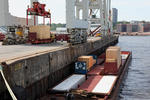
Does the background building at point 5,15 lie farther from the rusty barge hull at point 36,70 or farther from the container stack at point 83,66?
the container stack at point 83,66

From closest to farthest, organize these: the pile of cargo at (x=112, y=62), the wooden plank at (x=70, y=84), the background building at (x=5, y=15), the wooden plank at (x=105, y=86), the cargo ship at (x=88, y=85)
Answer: the cargo ship at (x=88, y=85), the wooden plank at (x=105, y=86), the wooden plank at (x=70, y=84), the pile of cargo at (x=112, y=62), the background building at (x=5, y=15)

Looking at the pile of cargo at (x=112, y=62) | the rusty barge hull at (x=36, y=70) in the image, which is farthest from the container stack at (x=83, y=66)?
the pile of cargo at (x=112, y=62)

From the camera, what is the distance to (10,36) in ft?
133

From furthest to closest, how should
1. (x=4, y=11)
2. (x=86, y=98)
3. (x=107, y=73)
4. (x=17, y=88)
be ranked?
(x=4, y=11) < (x=107, y=73) < (x=86, y=98) < (x=17, y=88)

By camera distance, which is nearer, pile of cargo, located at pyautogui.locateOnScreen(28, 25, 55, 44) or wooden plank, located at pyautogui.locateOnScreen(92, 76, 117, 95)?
wooden plank, located at pyautogui.locateOnScreen(92, 76, 117, 95)

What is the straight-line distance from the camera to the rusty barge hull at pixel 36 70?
15.7 m

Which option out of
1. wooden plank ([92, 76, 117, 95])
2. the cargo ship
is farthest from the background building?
wooden plank ([92, 76, 117, 95])

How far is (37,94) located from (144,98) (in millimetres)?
13517

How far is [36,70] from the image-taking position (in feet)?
63.9

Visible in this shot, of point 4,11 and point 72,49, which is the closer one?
point 72,49

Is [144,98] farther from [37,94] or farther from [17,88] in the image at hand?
[17,88]

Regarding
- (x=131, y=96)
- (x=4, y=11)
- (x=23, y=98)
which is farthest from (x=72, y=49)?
(x=4, y=11)

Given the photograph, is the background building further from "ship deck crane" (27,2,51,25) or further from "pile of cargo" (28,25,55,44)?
"pile of cargo" (28,25,55,44)

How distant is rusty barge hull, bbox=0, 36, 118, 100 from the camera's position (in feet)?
51.5
